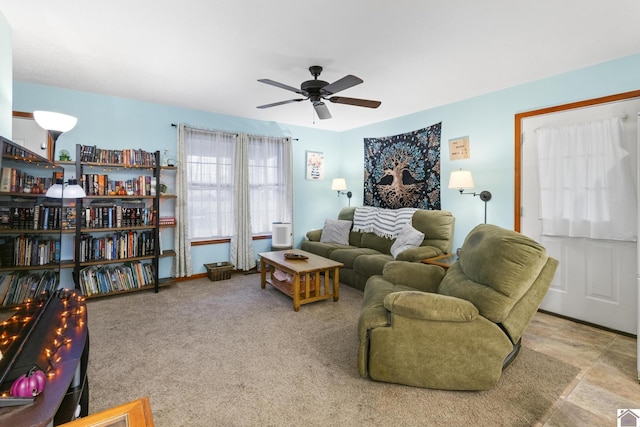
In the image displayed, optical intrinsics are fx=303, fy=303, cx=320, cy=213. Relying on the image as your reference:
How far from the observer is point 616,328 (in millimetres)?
2701

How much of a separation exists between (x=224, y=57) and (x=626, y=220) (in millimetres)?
3739

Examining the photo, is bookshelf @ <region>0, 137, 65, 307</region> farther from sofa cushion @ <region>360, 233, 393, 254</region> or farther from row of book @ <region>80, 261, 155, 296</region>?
sofa cushion @ <region>360, 233, 393, 254</region>

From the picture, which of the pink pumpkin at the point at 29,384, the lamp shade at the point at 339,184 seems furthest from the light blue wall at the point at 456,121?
the pink pumpkin at the point at 29,384

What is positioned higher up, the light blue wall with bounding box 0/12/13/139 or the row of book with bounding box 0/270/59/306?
the light blue wall with bounding box 0/12/13/139

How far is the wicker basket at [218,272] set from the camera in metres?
4.23

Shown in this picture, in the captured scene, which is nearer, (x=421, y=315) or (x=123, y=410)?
(x=123, y=410)

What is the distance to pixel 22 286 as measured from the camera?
137cm

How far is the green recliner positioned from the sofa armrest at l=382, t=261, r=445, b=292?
0.68m

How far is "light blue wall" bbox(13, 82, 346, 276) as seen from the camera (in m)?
3.46

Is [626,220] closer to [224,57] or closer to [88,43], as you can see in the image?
[224,57]

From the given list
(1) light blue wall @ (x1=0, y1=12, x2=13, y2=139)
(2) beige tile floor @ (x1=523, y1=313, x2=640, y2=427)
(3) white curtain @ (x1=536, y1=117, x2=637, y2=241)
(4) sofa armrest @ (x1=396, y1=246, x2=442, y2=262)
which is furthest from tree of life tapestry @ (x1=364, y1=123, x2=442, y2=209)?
(1) light blue wall @ (x1=0, y1=12, x2=13, y2=139)

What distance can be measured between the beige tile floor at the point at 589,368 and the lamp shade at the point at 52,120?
363cm

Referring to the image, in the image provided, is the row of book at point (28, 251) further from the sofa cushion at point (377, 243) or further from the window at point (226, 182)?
the sofa cushion at point (377, 243)

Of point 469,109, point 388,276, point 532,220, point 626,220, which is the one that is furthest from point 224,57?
point 626,220
